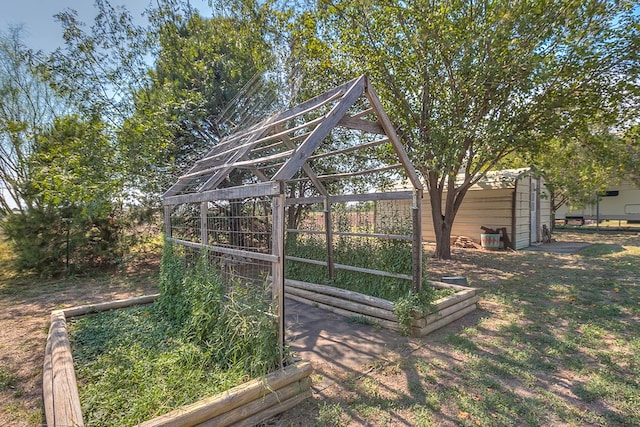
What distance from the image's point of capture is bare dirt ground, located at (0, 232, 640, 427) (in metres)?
2.32

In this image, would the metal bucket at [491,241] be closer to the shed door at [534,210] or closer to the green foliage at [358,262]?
the shed door at [534,210]

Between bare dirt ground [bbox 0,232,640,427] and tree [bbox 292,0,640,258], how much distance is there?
292cm

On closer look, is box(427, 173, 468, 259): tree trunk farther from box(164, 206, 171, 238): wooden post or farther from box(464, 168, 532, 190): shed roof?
box(164, 206, 171, 238): wooden post

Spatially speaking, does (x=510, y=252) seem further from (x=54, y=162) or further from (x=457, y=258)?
(x=54, y=162)

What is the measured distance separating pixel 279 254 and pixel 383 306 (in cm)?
204

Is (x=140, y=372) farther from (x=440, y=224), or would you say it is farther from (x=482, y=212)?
(x=482, y=212)

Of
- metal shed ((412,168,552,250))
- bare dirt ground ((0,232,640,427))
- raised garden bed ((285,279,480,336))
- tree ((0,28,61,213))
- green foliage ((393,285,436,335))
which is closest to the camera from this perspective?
bare dirt ground ((0,232,640,427))

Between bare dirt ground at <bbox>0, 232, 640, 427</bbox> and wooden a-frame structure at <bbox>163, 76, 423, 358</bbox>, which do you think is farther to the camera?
wooden a-frame structure at <bbox>163, 76, 423, 358</bbox>

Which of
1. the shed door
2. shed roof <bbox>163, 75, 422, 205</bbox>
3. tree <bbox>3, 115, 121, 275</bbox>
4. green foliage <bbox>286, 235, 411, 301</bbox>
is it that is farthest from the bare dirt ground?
the shed door

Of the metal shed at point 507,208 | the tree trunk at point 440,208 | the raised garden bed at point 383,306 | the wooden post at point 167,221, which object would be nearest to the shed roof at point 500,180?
the metal shed at point 507,208

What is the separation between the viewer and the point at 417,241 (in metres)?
4.02

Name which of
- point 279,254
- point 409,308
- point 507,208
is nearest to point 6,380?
point 279,254

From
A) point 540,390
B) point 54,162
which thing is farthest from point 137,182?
point 540,390

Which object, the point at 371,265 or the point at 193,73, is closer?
the point at 371,265
